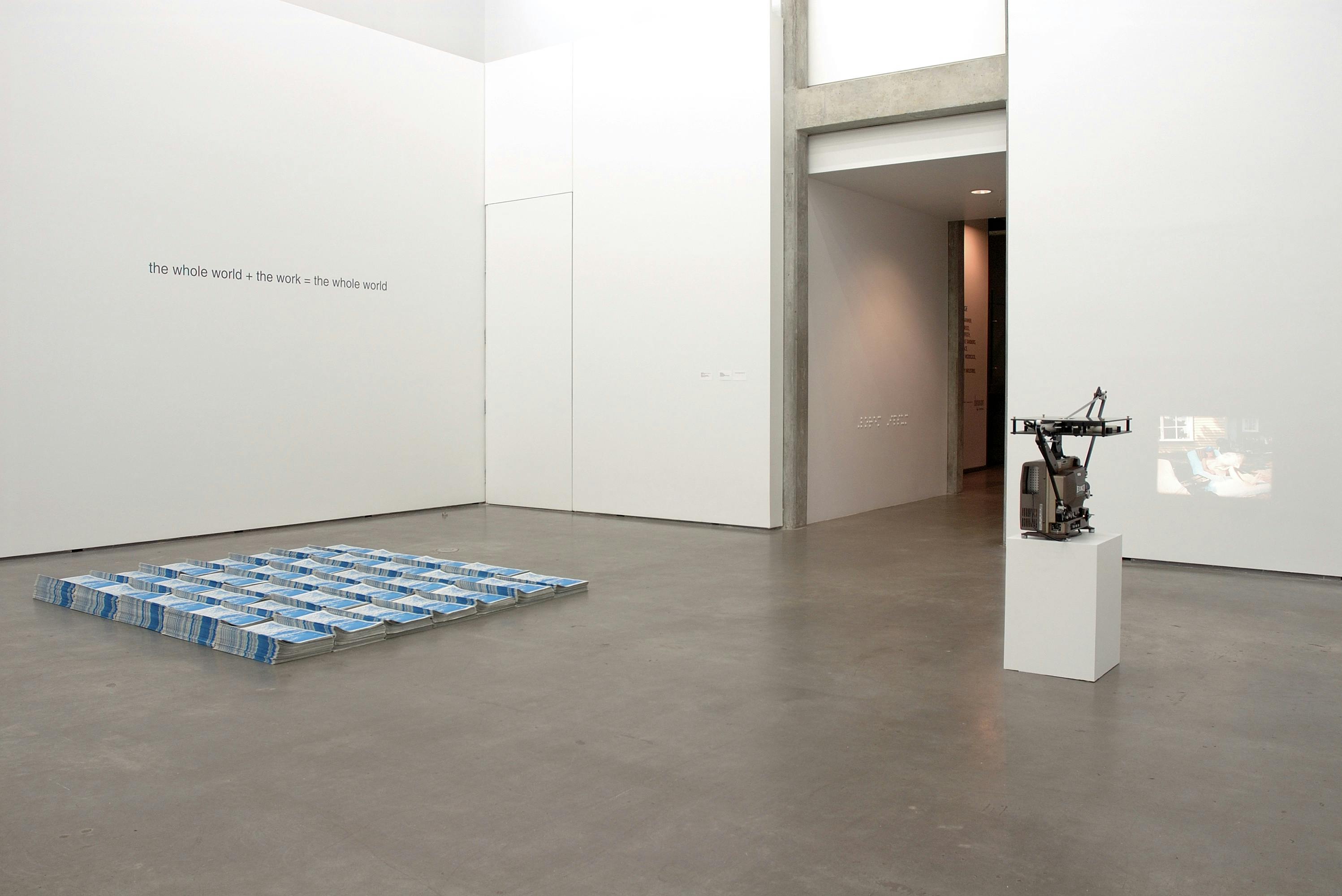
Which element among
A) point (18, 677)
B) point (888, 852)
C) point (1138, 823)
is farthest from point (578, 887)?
point (18, 677)

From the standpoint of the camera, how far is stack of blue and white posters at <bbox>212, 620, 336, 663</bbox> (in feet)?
16.4

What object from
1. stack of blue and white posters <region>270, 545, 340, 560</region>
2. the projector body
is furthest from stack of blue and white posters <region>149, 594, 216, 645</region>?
the projector body

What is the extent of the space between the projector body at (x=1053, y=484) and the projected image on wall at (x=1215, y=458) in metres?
2.89

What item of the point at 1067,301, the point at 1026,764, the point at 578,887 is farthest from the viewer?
the point at 1067,301

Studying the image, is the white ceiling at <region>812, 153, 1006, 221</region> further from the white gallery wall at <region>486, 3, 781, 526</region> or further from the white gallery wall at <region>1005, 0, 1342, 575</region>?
the white gallery wall at <region>1005, 0, 1342, 575</region>

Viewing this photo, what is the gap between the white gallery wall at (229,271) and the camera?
26.1ft

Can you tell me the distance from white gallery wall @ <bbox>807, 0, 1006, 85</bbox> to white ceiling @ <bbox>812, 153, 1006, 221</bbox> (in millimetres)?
847

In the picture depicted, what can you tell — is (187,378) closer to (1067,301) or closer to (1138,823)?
(1067,301)

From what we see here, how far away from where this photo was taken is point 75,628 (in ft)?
18.6

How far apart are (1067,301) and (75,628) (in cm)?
688

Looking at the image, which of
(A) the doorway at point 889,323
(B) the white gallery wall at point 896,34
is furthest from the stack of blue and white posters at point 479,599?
(B) the white gallery wall at point 896,34

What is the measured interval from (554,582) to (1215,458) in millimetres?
4686

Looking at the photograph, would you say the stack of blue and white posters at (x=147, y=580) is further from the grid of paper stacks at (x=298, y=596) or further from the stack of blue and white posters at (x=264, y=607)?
the stack of blue and white posters at (x=264, y=607)

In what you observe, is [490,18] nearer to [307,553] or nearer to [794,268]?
[794,268]
